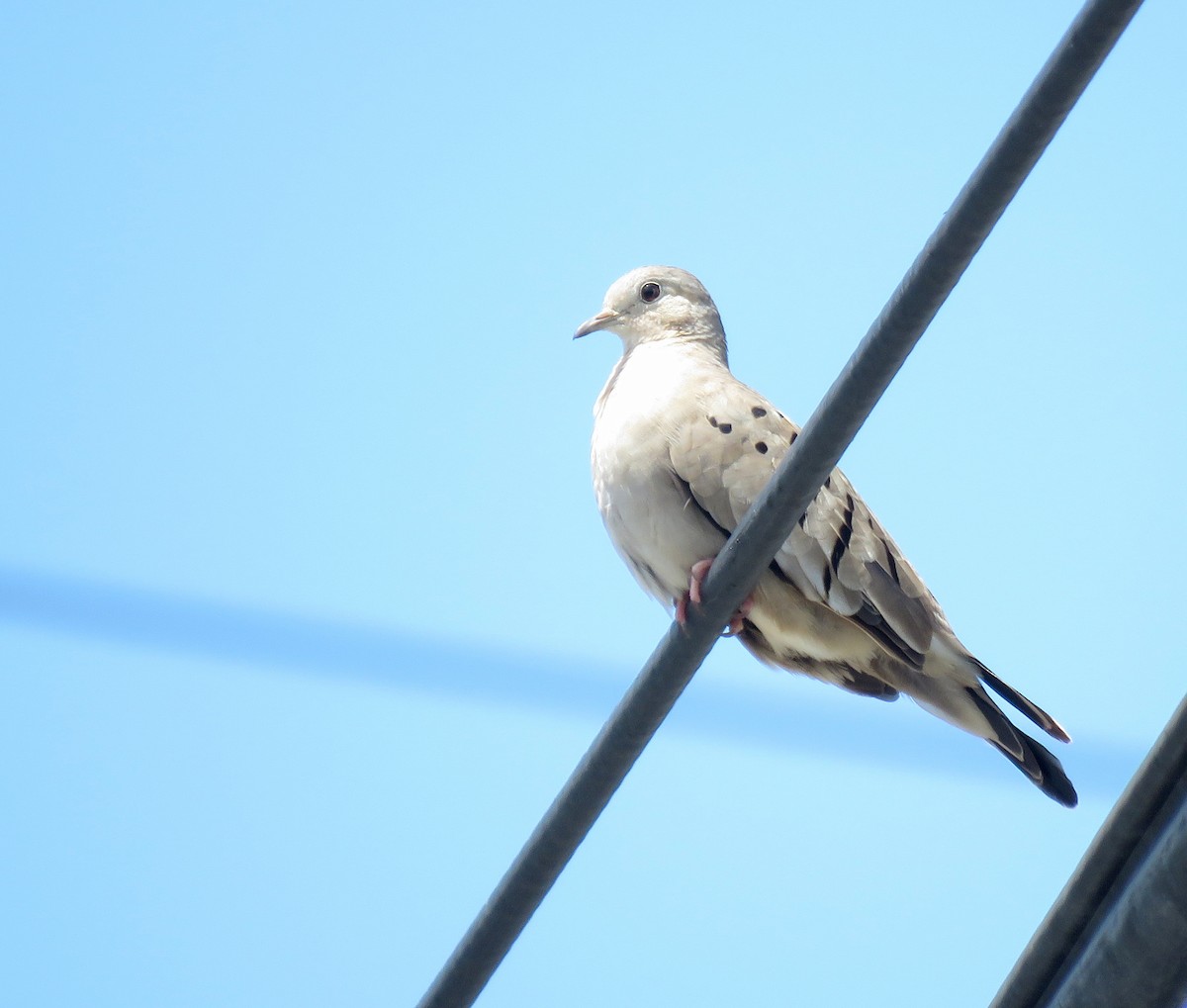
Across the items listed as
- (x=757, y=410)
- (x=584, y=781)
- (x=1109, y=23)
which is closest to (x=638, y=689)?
(x=584, y=781)

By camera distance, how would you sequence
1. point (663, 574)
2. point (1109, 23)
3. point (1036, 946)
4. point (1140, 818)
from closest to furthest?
point (1109, 23)
point (1140, 818)
point (1036, 946)
point (663, 574)

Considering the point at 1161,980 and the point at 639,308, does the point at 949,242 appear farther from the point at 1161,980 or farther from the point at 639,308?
the point at 639,308


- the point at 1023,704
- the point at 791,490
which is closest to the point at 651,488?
the point at 1023,704

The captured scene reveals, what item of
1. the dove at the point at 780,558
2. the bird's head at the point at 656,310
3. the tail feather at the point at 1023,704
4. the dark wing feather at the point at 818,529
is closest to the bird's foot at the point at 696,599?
the dove at the point at 780,558

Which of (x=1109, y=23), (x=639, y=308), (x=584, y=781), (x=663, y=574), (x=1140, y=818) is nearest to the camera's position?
(x=1109, y=23)

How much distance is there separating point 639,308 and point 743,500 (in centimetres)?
179

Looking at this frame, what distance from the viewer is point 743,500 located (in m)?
4.05

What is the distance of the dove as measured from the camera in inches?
154

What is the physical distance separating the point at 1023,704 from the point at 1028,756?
0.14 meters

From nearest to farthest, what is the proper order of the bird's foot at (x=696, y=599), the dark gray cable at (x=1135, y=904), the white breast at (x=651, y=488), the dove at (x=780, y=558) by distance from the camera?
the dark gray cable at (x=1135, y=904), the bird's foot at (x=696, y=599), the dove at (x=780, y=558), the white breast at (x=651, y=488)

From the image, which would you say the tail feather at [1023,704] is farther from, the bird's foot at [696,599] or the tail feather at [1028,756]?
the bird's foot at [696,599]

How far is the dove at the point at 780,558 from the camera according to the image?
3922 millimetres

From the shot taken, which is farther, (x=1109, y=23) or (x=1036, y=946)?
(x=1036, y=946)

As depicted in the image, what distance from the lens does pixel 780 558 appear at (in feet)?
13.0
